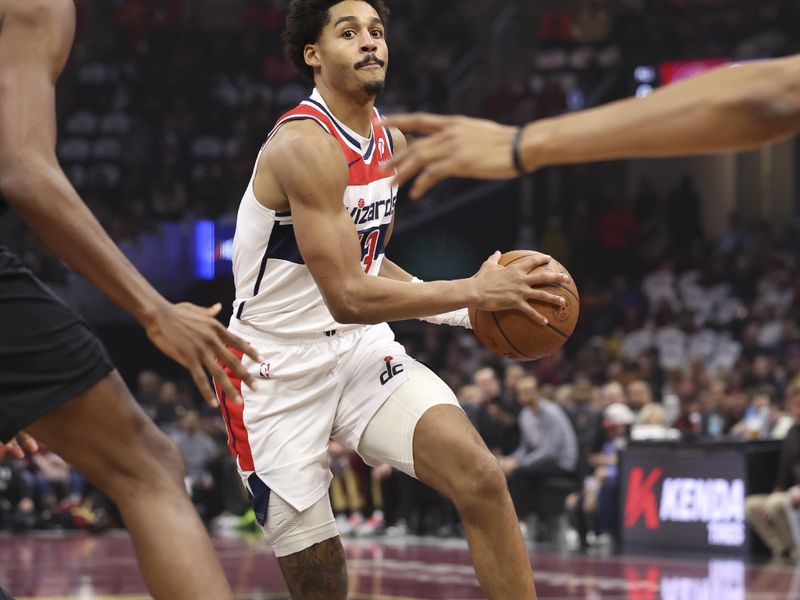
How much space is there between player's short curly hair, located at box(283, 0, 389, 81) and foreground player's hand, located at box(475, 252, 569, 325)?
1.16 meters

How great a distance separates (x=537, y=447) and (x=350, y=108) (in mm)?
8081

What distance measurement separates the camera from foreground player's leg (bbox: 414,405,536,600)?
4418mm

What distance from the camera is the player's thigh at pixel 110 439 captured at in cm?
316

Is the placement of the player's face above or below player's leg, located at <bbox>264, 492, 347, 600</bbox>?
above

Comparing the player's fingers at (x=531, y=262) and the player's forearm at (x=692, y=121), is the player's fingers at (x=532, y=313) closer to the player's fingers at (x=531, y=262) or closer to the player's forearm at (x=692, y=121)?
the player's fingers at (x=531, y=262)

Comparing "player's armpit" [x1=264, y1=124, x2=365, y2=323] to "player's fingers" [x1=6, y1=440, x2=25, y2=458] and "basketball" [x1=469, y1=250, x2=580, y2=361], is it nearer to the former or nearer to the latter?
"basketball" [x1=469, y1=250, x2=580, y2=361]

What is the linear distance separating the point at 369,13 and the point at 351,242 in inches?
38.8

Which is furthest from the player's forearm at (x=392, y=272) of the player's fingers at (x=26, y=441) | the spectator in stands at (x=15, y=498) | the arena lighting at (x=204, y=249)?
the arena lighting at (x=204, y=249)

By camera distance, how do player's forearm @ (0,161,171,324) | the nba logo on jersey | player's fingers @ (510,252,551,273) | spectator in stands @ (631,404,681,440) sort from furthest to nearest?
spectator in stands @ (631,404,681,440) < the nba logo on jersey < player's fingers @ (510,252,551,273) < player's forearm @ (0,161,171,324)

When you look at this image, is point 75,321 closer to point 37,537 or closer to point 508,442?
point 508,442

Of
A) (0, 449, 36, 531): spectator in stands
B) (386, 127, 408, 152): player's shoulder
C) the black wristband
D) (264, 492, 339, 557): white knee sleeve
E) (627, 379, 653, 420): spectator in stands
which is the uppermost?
(386, 127, 408, 152): player's shoulder

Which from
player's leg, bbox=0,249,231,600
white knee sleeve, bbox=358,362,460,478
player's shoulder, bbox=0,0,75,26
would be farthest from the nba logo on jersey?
player's shoulder, bbox=0,0,75,26

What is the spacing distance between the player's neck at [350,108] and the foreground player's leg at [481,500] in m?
1.17

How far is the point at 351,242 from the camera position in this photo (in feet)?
14.5
